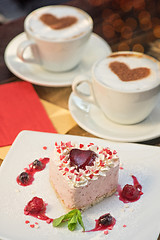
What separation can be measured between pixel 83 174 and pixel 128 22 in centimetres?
137

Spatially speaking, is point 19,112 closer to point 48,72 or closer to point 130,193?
point 48,72

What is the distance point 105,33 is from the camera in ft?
8.05

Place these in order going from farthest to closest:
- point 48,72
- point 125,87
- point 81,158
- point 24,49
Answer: point 48,72
point 24,49
point 125,87
point 81,158

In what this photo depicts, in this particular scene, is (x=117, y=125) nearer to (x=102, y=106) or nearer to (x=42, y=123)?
(x=102, y=106)

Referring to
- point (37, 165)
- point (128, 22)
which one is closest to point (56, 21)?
point (128, 22)

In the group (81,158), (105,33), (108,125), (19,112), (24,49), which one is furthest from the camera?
(105,33)

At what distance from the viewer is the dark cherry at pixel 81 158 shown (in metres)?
1.42

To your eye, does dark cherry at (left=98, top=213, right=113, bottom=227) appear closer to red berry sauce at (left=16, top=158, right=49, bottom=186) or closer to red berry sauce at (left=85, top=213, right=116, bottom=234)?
red berry sauce at (left=85, top=213, right=116, bottom=234)

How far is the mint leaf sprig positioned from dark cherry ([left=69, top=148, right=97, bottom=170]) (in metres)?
0.16

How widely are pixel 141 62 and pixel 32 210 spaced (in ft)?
2.93

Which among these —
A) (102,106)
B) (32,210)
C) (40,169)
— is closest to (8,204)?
(32,210)

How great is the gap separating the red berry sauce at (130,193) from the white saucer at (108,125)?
304 mm

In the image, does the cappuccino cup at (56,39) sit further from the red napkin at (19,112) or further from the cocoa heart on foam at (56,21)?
the red napkin at (19,112)

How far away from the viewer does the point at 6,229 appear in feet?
4.28
